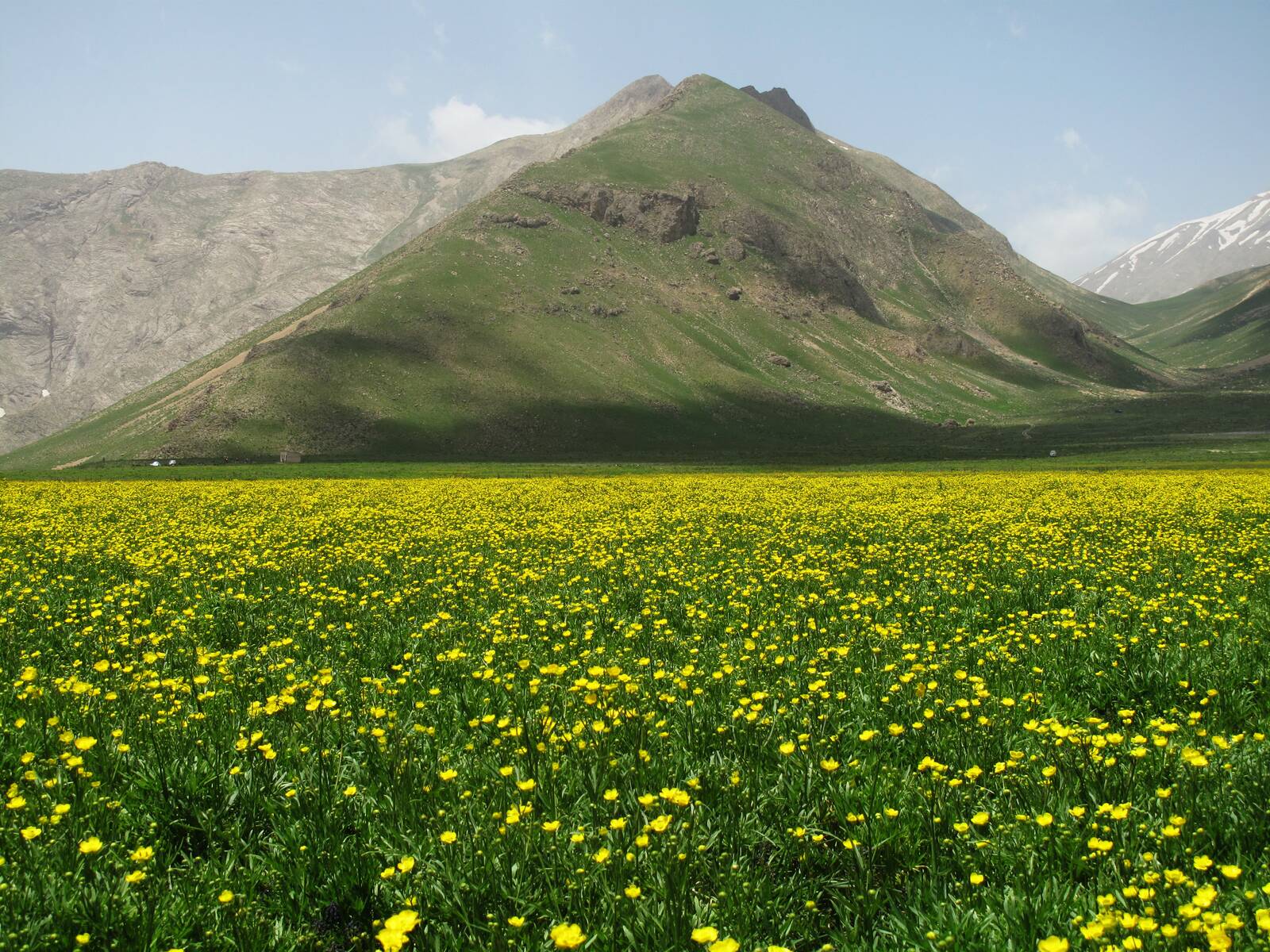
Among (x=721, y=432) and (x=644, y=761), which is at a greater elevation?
(x=721, y=432)

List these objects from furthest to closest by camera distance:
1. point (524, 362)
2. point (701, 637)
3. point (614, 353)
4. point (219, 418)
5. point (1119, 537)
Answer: point (614, 353) → point (524, 362) → point (219, 418) → point (1119, 537) → point (701, 637)

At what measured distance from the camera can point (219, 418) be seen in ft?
474

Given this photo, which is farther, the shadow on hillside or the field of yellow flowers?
the shadow on hillside

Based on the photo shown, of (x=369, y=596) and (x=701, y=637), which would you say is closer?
(x=701, y=637)

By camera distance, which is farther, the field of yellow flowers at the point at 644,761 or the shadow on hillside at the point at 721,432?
the shadow on hillside at the point at 721,432

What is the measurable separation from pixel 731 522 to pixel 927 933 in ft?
63.0

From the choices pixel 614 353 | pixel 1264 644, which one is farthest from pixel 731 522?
pixel 614 353

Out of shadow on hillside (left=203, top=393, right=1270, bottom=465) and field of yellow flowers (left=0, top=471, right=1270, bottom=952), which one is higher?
shadow on hillside (left=203, top=393, right=1270, bottom=465)

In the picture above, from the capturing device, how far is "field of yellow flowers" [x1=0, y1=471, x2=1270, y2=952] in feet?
→ 14.2

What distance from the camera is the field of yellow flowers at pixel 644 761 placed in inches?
171

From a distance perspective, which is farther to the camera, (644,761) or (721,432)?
(721,432)

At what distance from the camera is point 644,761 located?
5980mm

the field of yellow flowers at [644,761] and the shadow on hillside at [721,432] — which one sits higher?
the shadow on hillside at [721,432]

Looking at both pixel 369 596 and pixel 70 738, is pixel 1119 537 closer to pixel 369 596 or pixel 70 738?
pixel 369 596
